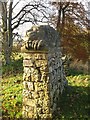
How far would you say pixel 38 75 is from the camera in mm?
5426

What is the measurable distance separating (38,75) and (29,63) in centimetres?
34

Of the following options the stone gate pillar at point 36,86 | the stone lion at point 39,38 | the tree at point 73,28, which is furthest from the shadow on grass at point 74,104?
the tree at point 73,28

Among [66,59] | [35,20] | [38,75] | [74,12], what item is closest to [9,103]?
[38,75]

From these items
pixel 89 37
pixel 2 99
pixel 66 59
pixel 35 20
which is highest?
pixel 35 20

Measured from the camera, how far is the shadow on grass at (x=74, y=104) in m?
5.71

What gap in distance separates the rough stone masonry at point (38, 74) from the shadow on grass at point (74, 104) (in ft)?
1.10

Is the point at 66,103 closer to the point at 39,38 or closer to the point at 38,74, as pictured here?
the point at 38,74

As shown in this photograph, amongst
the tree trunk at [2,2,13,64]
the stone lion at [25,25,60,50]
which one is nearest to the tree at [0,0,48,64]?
the tree trunk at [2,2,13,64]

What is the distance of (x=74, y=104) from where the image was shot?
623 centimetres

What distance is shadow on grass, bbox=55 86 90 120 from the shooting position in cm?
571

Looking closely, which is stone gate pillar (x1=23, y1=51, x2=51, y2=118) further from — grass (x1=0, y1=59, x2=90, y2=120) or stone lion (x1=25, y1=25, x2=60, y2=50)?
grass (x1=0, y1=59, x2=90, y2=120)

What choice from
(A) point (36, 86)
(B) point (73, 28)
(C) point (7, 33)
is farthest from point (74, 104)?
(C) point (7, 33)

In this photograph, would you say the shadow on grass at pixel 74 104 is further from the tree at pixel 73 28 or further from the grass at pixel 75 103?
the tree at pixel 73 28

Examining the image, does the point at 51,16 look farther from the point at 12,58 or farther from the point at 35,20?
the point at 12,58
